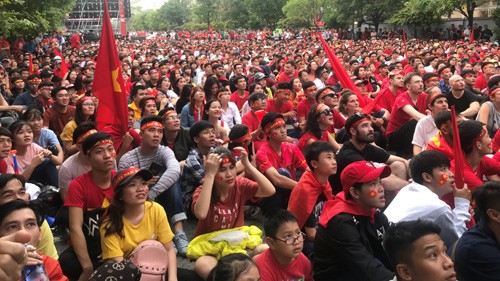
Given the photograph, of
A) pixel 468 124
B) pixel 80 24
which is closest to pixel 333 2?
pixel 80 24

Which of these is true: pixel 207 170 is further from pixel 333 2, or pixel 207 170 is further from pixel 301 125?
pixel 333 2

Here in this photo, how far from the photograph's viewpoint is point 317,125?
6.24 metres

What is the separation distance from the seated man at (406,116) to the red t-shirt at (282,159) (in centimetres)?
183

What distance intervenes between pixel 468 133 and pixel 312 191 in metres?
1.43

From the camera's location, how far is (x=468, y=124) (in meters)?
4.71

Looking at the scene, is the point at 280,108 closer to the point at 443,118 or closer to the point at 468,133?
the point at 443,118

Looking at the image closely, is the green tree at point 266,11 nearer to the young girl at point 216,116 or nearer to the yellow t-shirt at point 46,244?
the young girl at point 216,116

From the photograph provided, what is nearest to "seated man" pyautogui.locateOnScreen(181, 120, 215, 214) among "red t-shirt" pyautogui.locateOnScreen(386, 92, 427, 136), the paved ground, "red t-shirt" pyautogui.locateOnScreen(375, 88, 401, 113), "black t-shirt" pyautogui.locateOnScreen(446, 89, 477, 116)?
the paved ground

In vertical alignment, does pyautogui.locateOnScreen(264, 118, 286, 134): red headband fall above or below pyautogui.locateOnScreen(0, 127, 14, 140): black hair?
above

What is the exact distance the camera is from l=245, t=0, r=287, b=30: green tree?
188 feet

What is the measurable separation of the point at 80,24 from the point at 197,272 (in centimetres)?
6528

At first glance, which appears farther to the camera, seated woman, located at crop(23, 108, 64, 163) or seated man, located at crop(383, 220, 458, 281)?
seated woman, located at crop(23, 108, 64, 163)

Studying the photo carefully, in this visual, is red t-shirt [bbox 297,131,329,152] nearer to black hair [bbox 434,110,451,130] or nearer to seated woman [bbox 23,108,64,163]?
black hair [bbox 434,110,451,130]

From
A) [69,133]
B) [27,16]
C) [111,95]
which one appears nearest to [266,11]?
[27,16]
